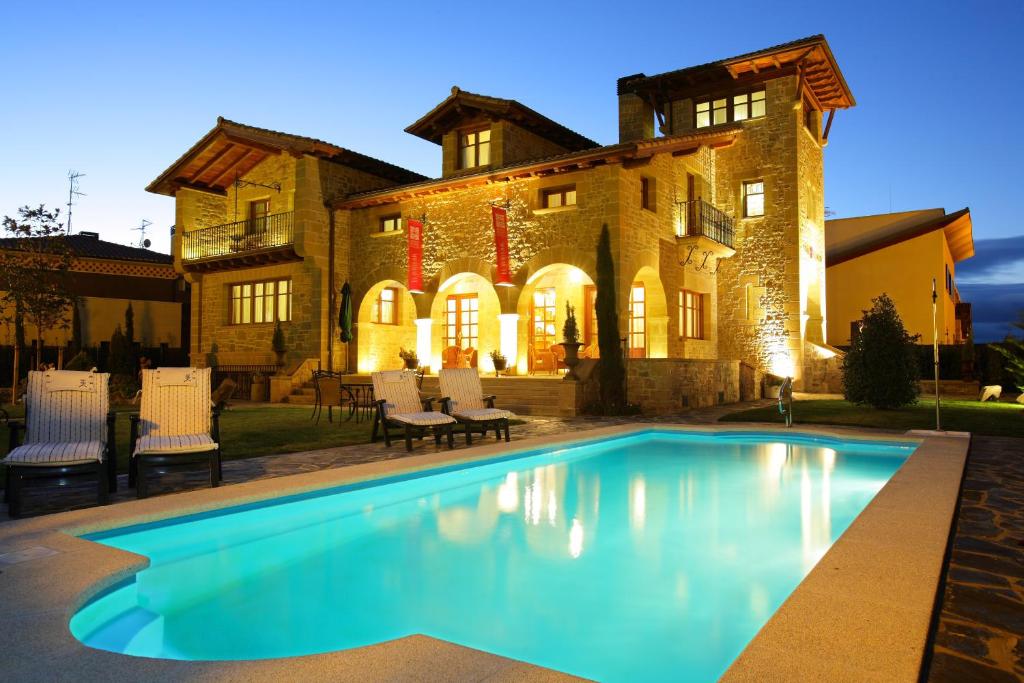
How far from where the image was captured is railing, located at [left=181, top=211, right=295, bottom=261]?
1911 centimetres

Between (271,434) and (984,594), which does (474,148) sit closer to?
(271,434)

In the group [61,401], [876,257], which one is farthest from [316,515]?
[876,257]

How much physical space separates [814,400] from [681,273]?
4498 mm

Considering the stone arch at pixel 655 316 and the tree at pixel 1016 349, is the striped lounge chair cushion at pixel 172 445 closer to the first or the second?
the stone arch at pixel 655 316

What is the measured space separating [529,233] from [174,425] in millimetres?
11335

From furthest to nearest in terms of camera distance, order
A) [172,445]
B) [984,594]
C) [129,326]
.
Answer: [129,326], [172,445], [984,594]

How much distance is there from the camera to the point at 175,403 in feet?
19.6

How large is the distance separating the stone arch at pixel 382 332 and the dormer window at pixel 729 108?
10.1 meters

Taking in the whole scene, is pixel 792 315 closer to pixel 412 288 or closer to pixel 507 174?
pixel 507 174

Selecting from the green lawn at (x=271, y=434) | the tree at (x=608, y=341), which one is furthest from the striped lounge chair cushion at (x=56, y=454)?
the tree at (x=608, y=341)

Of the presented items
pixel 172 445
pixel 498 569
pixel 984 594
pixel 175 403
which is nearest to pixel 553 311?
pixel 175 403

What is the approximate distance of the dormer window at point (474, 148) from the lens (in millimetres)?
18312

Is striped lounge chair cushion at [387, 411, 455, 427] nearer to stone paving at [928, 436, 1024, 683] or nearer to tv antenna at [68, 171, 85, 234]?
stone paving at [928, 436, 1024, 683]

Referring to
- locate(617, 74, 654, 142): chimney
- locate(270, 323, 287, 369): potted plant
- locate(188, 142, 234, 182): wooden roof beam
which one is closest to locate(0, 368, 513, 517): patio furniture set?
locate(270, 323, 287, 369): potted plant
